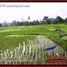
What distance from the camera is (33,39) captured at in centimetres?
Result: 377

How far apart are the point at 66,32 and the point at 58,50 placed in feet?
0.76

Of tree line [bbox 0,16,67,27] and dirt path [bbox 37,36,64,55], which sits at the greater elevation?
tree line [bbox 0,16,67,27]

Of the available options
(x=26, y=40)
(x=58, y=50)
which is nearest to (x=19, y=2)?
(x=26, y=40)

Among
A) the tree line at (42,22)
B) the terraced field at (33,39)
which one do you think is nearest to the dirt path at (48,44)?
the terraced field at (33,39)

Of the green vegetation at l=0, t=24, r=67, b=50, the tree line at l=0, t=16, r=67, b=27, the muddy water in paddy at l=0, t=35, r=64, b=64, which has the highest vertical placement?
the tree line at l=0, t=16, r=67, b=27

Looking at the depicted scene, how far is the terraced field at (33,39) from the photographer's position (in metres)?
3.76

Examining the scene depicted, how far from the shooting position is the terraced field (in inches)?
148

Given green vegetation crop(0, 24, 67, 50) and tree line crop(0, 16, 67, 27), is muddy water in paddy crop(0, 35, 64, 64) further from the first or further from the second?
tree line crop(0, 16, 67, 27)

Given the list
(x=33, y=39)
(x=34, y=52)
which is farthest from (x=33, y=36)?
(x=34, y=52)

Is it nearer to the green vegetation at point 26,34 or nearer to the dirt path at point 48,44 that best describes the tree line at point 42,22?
the green vegetation at point 26,34

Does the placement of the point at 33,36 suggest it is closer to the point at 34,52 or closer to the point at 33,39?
the point at 33,39

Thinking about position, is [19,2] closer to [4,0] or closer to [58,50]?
[4,0]

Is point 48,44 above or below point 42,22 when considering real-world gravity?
below

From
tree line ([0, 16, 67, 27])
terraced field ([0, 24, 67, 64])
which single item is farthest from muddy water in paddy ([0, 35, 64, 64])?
tree line ([0, 16, 67, 27])
